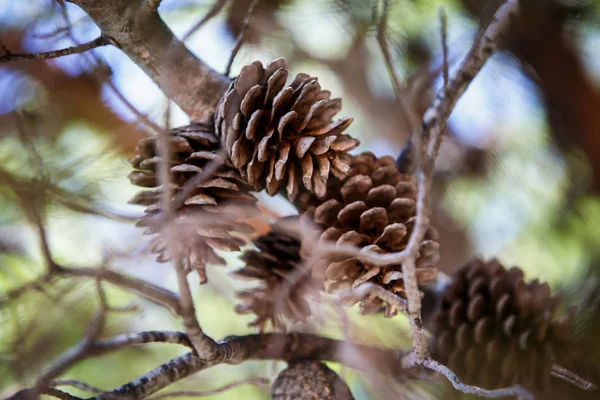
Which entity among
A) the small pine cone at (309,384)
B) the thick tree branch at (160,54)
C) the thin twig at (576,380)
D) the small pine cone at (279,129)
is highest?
the thick tree branch at (160,54)

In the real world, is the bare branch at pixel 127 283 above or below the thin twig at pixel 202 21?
below

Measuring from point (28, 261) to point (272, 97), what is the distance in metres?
0.40

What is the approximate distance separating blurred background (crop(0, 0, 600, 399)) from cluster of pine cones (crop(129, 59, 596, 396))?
0.07 metres

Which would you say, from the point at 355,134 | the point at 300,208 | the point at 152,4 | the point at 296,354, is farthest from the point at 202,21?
the point at 355,134

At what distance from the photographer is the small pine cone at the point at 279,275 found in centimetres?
47

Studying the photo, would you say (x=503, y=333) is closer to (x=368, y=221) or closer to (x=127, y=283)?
(x=368, y=221)

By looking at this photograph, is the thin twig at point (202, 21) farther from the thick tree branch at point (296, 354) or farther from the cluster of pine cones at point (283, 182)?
the thick tree branch at point (296, 354)

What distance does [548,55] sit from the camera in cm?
68

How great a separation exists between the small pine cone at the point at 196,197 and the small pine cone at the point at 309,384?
12 cm

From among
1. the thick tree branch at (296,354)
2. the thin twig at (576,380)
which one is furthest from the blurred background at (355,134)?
the thin twig at (576,380)

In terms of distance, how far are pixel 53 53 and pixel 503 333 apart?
18.0 inches

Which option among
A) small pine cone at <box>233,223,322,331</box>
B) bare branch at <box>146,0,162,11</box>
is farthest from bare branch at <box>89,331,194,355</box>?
bare branch at <box>146,0,162,11</box>

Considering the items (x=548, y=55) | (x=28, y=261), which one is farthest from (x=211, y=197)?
(x=548, y=55)

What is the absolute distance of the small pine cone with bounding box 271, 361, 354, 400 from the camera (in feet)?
1.40
